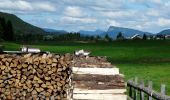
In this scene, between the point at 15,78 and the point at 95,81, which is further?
the point at 15,78

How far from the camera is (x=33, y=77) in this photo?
20.5 meters

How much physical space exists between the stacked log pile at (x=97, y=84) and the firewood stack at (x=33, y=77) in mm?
2923

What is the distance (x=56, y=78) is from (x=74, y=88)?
3.52 m

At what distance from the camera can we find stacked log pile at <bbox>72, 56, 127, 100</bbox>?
55.4 feet

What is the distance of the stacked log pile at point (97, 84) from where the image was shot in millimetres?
16875

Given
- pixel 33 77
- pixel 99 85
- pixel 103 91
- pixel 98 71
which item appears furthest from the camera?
pixel 33 77

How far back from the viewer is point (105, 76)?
17.2m

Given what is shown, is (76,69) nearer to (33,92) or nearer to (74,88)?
(74,88)

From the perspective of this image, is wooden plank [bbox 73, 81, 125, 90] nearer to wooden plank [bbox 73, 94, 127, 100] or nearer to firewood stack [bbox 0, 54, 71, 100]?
wooden plank [bbox 73, 94, 127, 100]

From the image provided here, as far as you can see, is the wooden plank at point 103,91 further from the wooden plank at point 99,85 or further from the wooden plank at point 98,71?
the wooden plank at point 98,71

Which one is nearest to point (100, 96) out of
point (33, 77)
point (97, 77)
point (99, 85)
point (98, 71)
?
point (99, 85)

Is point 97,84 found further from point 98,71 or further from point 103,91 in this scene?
point 98,71

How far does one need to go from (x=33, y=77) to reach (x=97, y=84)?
403cm

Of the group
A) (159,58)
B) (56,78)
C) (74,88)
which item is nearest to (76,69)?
(74,88)
